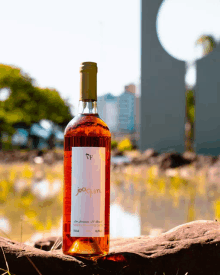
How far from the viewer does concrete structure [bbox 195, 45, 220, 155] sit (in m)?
14.2

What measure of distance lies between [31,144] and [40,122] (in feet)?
6.10

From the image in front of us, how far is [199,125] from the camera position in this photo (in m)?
14.4

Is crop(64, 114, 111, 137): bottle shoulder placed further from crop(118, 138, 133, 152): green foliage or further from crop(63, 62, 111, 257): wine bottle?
crop(118, 138, 133, 152): green foliage

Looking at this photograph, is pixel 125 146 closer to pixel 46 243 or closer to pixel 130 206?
pixel 130 206

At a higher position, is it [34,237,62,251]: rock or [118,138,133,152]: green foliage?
[118,138,133,152]: green foliage

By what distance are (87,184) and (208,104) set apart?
13.7 meters

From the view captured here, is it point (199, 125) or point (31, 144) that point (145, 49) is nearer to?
point (199, 125)

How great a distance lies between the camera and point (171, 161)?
9547mm

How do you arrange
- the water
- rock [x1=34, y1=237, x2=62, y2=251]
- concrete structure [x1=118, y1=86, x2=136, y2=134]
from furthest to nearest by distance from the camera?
concrete structure [x1=118, y1=86, x2=136, y2=134] < the water < rock [x1=34, y1=237, x2=62, y2=251]

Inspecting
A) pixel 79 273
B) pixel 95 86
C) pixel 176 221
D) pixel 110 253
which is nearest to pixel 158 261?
pixel 110 253

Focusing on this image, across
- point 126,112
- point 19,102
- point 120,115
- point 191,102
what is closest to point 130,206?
point 191,102

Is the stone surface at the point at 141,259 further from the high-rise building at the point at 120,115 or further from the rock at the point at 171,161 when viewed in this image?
the high-rise building at the point at 120,115

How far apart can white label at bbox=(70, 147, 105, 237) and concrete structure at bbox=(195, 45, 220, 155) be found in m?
13.2

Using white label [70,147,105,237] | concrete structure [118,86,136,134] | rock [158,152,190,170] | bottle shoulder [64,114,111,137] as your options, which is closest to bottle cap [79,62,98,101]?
bottle shoulder [64,114,111,137]
